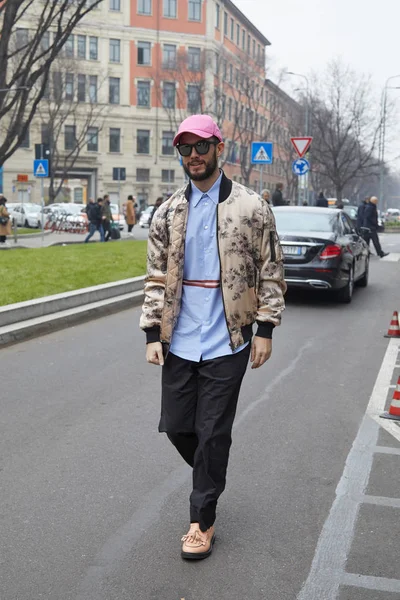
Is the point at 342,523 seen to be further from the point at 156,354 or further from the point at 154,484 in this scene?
the point at 156,354

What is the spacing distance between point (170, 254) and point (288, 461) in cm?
201

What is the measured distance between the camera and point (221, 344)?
3873 mm

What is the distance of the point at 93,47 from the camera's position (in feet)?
228

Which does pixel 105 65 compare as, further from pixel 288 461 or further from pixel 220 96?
pixel 288 461

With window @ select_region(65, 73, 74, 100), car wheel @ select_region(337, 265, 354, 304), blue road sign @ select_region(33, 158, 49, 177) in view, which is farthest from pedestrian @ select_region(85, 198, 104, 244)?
window @ select_region(65, 73, 74, 100)

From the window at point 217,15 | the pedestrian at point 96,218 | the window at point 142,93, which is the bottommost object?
the pedestrian at point 96,218

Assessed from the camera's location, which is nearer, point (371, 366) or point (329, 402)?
point (329, 402)

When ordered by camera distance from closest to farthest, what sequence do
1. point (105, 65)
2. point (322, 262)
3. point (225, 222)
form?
point (225, 222) < point (322, 262) < point (105, 65)

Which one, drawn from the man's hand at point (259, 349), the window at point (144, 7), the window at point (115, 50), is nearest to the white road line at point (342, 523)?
the man's hand at point (259, 349)

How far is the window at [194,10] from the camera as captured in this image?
238 ft

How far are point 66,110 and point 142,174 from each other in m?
10.9

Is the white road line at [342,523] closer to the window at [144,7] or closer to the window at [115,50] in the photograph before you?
the window at [115,50]

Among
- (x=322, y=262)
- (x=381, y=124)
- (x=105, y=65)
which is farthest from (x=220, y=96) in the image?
(x=322, y=262)

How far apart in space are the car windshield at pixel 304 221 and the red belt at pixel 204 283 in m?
9.86
